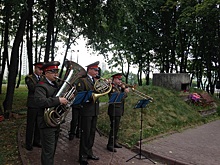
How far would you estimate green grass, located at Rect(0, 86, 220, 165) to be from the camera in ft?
20.6

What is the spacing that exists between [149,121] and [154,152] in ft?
8.32

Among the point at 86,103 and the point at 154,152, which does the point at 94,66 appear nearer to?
the point at 86,103

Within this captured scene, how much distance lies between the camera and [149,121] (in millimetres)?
8547

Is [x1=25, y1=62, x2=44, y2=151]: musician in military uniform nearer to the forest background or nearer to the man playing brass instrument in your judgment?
the man playing brass instrument

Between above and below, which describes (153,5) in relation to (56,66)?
above

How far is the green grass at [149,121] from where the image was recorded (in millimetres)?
6285

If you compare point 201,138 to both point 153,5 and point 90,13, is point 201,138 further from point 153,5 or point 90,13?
point 153,5

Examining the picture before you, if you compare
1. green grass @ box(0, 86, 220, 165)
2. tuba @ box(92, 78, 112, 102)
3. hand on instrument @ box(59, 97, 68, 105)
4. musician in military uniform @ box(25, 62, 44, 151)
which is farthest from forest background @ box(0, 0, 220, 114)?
hand on instrument @ box(59, 97, 68, 105)

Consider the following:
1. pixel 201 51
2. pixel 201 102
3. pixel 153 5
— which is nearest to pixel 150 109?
pixel 201 102

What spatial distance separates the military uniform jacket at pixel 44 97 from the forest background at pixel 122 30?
407cm

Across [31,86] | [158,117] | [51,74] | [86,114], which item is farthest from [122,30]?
[51,74]

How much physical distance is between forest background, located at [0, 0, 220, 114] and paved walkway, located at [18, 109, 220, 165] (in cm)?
435

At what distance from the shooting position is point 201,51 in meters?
23.1

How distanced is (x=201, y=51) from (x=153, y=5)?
307 inches
